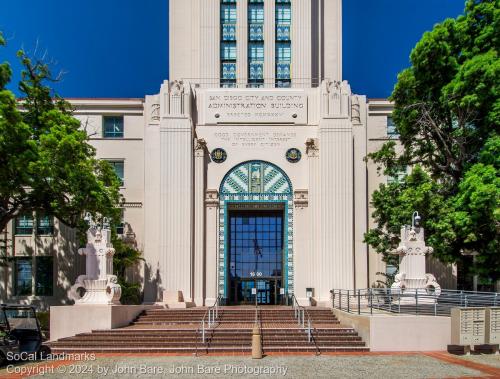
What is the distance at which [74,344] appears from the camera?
18844 mm

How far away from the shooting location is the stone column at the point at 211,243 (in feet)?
99.3

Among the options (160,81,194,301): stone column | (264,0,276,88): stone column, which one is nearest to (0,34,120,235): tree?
(160,81,194,301): stone column

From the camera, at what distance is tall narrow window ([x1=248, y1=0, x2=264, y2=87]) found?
3472cm

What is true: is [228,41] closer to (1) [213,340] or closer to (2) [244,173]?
(2) [244,173]

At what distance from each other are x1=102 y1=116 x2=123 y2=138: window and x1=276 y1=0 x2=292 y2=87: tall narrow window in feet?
34.0

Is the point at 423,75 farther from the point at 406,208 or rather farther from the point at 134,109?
the point at 134,109

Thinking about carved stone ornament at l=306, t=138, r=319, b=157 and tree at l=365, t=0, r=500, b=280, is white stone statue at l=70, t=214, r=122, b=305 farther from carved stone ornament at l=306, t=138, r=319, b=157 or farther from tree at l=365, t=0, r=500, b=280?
carved stone ornament at l=306, t=138, r=319, b=157

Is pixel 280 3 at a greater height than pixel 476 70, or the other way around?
pixel 280 3

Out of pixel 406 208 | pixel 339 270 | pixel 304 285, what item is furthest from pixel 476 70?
pixel 304 285

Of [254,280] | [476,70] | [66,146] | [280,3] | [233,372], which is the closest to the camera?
[233,372]

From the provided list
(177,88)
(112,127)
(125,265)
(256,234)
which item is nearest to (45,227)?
(125,265)

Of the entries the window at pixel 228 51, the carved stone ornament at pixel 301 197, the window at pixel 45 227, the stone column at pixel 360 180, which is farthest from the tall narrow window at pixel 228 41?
the window at pixel 45 227

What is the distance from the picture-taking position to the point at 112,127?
34.0m

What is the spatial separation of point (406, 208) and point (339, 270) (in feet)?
22.0
